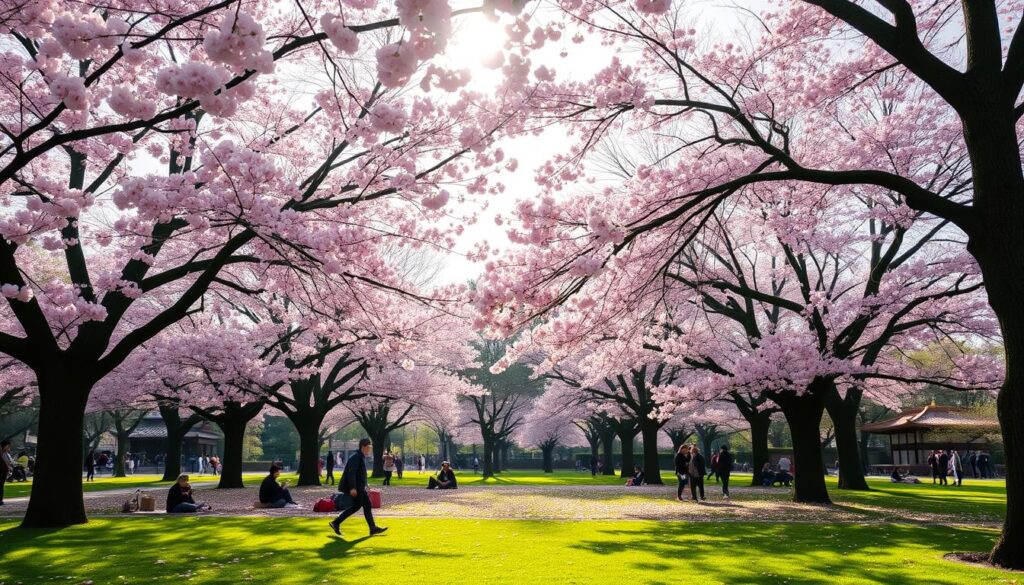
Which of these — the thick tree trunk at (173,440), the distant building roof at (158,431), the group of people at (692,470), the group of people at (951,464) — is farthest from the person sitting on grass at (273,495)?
the distant building roof at (158,431)

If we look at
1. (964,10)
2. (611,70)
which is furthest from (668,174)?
(964,10)

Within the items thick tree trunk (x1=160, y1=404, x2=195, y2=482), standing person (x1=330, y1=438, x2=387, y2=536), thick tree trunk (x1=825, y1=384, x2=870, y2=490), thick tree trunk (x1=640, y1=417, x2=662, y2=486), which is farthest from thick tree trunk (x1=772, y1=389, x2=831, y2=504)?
thick tree trunk (x1=160, y1=404, x2=195, y2=482)

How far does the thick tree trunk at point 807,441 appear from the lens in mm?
18453

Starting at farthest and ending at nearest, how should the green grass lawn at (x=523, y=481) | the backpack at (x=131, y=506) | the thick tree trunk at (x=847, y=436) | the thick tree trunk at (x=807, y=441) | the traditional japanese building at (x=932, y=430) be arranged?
the traditional japanese building at (x=932, y=430), the green grass lawn at (x=523, y=481), the thick tree trunk at (x=847, y=436), the thick tree trunk at (x=807, y=441), the backpack at (x=131, y=506)

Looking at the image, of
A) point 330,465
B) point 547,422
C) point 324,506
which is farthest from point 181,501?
point 547,422

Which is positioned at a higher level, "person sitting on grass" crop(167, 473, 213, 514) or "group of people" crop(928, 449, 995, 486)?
"person sitting on grass" crop(167, 473, 213, 514)

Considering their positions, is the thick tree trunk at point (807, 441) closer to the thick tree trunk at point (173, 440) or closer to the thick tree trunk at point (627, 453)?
the thick tree trunk at point (627, 453)

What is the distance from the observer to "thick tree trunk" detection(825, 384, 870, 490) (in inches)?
1019

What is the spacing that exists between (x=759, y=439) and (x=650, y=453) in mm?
5191

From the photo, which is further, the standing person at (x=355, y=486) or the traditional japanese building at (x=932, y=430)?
the traditional japanese building at (x=932, y=430)

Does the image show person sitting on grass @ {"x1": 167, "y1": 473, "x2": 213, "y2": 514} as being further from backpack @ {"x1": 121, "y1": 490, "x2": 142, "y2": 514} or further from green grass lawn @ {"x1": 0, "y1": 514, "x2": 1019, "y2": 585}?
green grass lawn @ {"x1": 0, "y1": 514, "x2": 1019, "y2": 585}

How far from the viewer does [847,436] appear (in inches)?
1031

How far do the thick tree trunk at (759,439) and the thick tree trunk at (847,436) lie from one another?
9.49ft

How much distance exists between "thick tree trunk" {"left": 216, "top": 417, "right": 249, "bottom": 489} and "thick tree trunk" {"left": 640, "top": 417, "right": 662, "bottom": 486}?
17.3 meters
